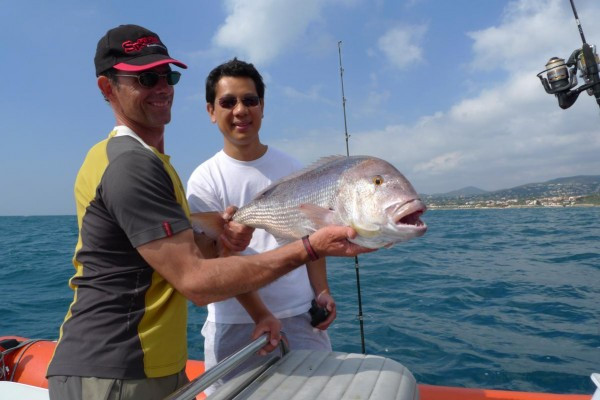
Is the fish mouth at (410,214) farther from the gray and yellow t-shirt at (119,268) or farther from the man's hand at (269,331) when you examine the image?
the man's hand at (269,331)

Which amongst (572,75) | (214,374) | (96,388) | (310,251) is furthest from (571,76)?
(96,388)

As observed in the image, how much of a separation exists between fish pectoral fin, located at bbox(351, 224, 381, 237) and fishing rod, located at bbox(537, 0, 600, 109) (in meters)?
3.30

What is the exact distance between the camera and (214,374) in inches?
69.5

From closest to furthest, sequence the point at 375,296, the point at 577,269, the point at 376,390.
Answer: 1. the point at 376,390
2. the point at 375,296
3. the point at 577,269

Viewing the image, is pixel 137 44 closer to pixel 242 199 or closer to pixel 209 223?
pixel 209 223

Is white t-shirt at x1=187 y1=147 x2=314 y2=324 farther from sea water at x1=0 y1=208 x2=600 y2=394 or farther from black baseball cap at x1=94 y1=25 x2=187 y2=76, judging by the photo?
sea water at x1=0 y1=208 x2=600 y2=394

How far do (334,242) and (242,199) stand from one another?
3.61 feet

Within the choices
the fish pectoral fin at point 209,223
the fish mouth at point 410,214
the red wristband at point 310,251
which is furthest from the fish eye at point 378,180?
the fish pectoral fin at point 209,223

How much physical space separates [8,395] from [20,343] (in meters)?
0.93

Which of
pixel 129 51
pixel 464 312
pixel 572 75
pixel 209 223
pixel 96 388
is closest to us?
pixel 96 388

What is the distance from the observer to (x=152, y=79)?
1.93 m

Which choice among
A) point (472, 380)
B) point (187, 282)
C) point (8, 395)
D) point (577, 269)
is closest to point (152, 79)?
point (187, 282)

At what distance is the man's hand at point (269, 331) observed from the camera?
2.31 m

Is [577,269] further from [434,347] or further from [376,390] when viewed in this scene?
[376,390]
